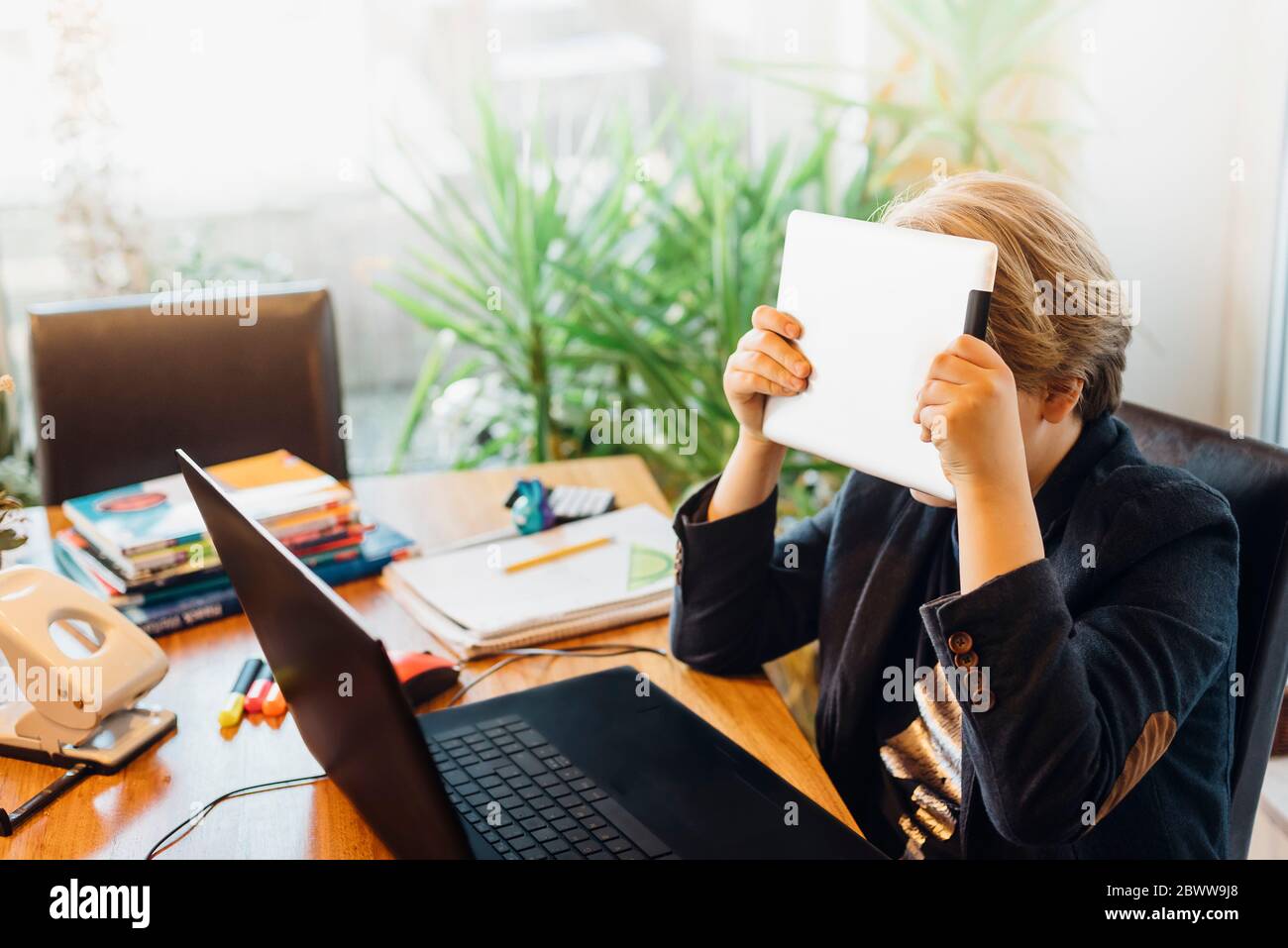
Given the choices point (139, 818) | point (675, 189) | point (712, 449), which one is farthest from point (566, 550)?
point (675, 189)

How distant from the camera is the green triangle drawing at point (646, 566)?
1.40 meters

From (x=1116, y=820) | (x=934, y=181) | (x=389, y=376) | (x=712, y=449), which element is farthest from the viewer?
(x=389, y=376)

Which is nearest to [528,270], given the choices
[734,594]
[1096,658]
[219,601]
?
[219,601]

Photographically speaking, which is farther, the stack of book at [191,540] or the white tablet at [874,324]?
the stack of book at [191,540]

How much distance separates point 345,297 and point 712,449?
1.13m

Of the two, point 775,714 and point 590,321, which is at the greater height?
point 590,321

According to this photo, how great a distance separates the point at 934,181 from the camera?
1.14 m

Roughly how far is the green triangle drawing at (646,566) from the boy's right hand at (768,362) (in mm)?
338

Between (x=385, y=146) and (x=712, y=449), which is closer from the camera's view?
(x=712, y=449)

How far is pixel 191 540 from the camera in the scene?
4.53ft

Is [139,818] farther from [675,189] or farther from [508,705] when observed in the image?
[675,189]

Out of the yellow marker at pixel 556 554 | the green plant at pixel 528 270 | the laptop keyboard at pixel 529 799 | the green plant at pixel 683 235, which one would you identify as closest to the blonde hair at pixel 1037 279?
the laptop keyboard at pixel 529 799

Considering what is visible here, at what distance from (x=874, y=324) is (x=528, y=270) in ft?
5.43

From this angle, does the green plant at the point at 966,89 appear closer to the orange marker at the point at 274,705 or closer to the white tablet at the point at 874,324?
the white tablet at the point at 874,324
